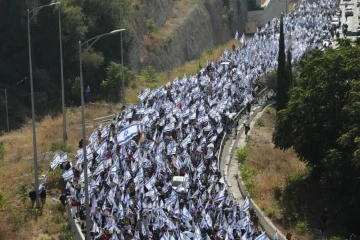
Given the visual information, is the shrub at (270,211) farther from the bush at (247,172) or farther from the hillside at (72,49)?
the hillside at (72,49)

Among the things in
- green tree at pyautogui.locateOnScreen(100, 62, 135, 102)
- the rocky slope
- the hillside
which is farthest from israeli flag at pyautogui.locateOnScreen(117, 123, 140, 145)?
the rocky slope

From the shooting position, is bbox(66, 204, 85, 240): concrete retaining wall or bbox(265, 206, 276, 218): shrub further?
bbox(265, 206, 276, 218): shrub

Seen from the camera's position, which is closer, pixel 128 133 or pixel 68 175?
pixel 68 175

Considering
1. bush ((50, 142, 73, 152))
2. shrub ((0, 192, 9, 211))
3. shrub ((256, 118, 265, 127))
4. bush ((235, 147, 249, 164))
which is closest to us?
shrub ((0, 192, 9, 211))

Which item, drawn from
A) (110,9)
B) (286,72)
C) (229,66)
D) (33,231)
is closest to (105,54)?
(110,9)

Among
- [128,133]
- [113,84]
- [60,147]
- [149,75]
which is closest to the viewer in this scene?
[128,133]

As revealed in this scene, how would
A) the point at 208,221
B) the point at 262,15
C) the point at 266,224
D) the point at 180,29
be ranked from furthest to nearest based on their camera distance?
the point at 262,15 → the point at 180,29 → the point at 266,224 → the point at 208,221

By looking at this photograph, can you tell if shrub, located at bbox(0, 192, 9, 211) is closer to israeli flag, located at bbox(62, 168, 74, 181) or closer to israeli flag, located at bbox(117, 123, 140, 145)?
israeli flag, located at bbox(62, 168, 74, 181)

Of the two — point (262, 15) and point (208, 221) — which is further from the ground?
point (262, 15)

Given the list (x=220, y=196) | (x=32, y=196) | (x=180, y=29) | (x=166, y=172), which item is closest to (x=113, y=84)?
(x=166, y=172)

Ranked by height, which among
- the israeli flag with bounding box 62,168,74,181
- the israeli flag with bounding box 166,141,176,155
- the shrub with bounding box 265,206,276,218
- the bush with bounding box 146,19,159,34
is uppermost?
the bush with bounding box 146,19,159,34

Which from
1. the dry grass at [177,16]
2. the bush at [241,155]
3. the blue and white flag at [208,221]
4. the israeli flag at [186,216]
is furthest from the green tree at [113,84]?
the blue and white flag at [208,221]

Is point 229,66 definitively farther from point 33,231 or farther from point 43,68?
point 33,231

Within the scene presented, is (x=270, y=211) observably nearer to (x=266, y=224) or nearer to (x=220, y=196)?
(x=266, y=224)
